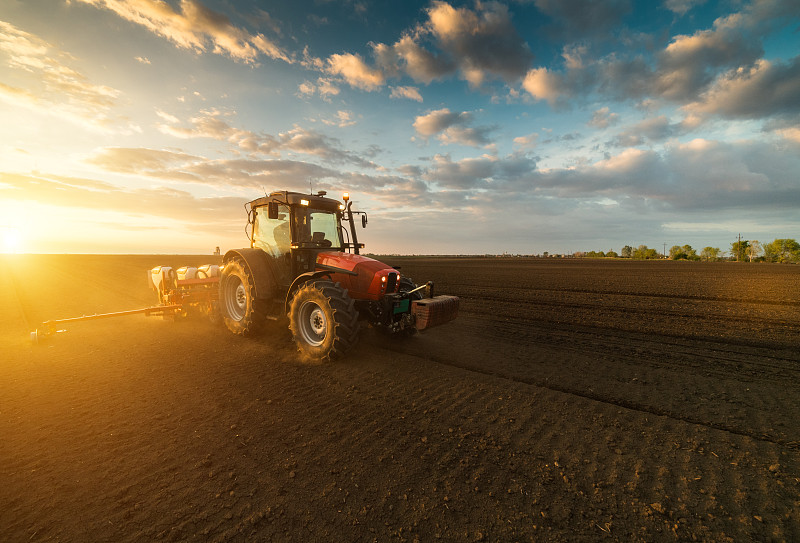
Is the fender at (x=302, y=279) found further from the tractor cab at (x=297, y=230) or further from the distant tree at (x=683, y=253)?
the distant tree at (x=683, y=253)

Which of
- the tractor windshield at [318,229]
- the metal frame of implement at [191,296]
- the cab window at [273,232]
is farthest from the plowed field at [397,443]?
the tractor windshield at [318,229]

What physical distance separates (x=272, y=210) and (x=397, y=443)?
15.2 ft

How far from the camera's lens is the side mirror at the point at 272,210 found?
620 centimetres

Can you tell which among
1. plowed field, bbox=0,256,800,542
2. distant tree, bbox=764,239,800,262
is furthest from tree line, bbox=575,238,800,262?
plowed field, bbox=0,256,800,542

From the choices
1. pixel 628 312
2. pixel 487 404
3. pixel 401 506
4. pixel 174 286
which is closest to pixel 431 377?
pixel 487 404

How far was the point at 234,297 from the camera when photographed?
778 cm

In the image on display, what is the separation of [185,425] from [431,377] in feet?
10.7

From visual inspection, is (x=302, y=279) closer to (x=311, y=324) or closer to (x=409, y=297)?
(x=311, y=324)

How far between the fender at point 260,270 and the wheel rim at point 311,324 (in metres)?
1.29

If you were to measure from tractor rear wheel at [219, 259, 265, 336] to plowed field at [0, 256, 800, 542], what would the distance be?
0.50 meters

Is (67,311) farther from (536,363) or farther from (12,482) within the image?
(536,363)

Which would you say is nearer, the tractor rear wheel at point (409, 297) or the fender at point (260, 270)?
the tractor rear wheel at point (409, 297)

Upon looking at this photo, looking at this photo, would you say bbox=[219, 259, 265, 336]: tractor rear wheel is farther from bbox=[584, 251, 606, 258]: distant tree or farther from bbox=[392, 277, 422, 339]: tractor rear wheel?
bbox=[584, 251, 606, 258]: distant tree

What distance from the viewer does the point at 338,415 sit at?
4012 mm
